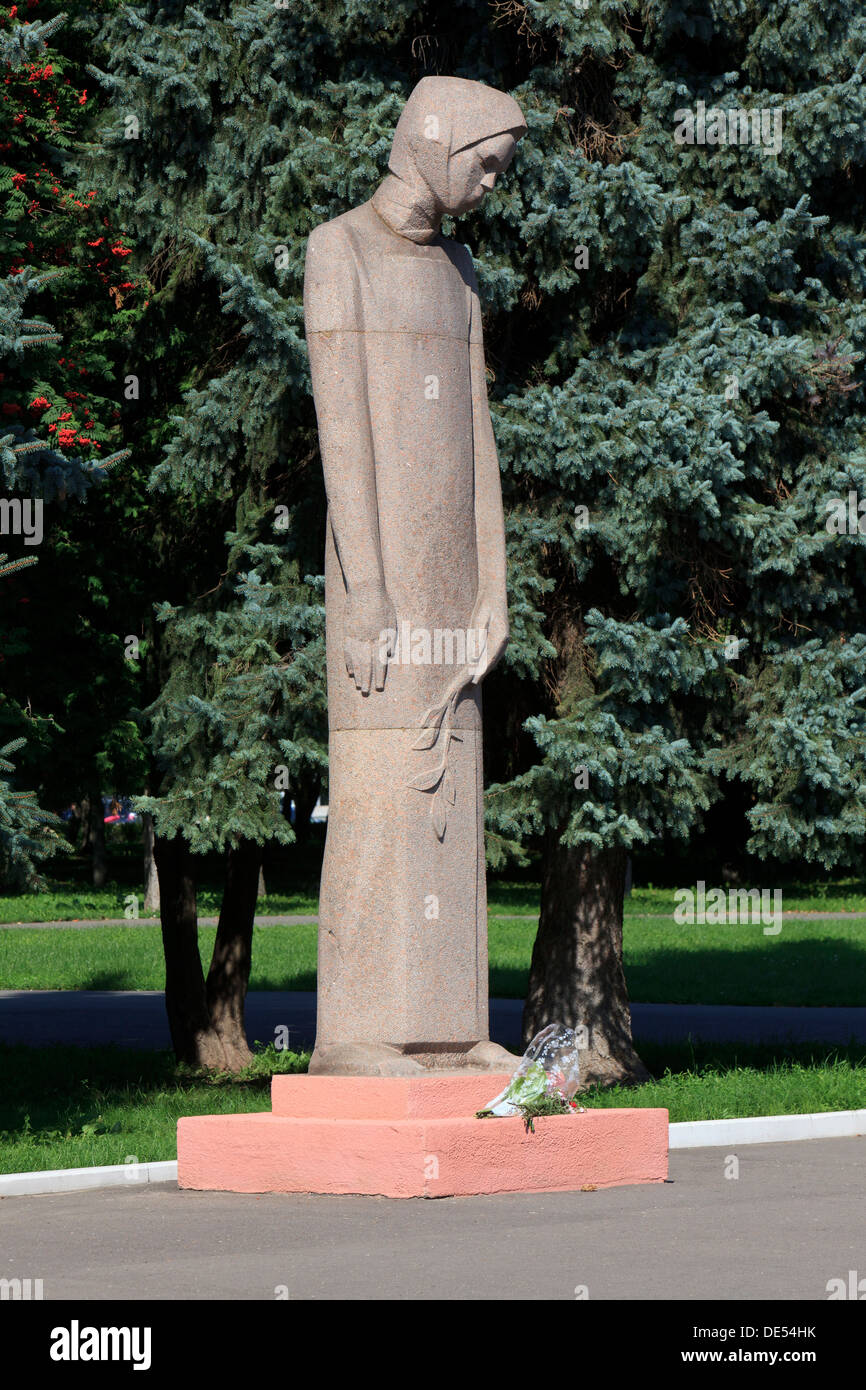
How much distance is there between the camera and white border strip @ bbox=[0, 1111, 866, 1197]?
819 cm

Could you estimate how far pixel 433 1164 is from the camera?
7320mm

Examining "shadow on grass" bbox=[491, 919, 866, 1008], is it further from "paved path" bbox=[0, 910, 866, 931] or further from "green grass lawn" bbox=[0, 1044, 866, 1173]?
"green grass lawn" bbox=[0, 1044, 866, 1173]

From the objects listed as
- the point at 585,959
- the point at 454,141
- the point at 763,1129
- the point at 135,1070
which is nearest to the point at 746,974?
the point at 135,1070

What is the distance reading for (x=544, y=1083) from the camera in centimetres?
769

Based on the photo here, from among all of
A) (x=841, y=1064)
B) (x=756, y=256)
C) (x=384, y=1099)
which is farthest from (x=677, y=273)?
(x=384, y=1099)

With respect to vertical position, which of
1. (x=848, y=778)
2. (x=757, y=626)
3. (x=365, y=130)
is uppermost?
(x=365, y=130)

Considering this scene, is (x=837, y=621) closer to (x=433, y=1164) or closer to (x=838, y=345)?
(x=838, y=345)

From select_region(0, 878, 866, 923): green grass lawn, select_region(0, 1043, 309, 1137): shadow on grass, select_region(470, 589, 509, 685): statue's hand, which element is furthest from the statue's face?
select_region(0, 878, 866, 923): green grass lawn

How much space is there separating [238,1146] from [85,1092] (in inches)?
288

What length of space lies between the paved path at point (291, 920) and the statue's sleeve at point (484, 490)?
24164 millimetres

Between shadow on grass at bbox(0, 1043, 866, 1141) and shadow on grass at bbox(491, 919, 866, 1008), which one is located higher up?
shadow on grass at bbox(0, 1043, 866, 1141)

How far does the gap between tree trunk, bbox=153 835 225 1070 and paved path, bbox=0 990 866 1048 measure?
1562 mm

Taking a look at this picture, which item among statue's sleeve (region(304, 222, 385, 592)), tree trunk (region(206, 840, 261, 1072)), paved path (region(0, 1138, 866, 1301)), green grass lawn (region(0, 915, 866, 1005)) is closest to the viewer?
paved path (region(0, 1138, 866, 1301))

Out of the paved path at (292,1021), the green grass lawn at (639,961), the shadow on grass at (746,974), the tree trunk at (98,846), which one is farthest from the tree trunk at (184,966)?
the tree trunk at (98,846)
